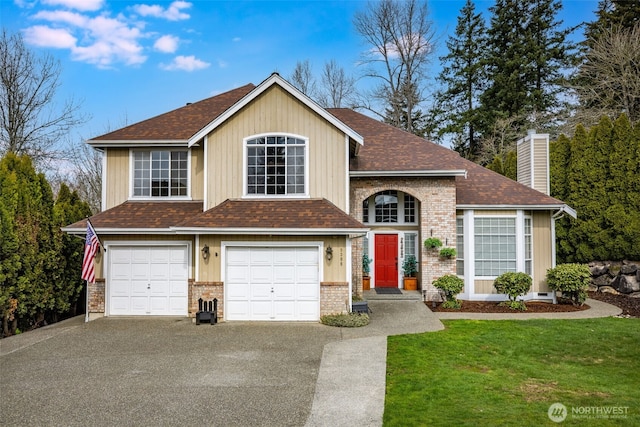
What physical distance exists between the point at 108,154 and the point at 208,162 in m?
3.95

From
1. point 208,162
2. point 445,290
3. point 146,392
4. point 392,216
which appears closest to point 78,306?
point 208,162

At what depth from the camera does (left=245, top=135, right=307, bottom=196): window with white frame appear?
526 inches

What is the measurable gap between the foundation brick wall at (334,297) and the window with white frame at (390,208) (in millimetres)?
4673

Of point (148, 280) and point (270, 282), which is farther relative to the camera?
point (148, 280)

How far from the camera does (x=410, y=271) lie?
15.9 metres

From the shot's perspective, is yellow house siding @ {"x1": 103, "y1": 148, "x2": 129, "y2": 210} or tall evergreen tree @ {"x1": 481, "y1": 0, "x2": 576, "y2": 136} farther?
tall evergreen tree @ {"x1": 481, "y1": 0, "x2": 576, "y2": 136}

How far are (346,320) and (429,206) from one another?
216 inches

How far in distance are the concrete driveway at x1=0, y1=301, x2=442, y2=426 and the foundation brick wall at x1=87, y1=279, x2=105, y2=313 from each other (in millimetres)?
1076

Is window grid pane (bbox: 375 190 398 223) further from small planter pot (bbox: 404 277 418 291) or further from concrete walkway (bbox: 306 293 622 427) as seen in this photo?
concrete walkway (bbox: 306 293 622 427)

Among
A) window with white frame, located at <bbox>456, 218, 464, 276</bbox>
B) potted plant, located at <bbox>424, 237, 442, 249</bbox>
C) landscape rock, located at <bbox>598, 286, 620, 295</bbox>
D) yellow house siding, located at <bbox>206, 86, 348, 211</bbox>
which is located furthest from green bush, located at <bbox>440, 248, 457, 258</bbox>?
landscape rock, located at <bbox>598, 286, 620, 295</bbox>

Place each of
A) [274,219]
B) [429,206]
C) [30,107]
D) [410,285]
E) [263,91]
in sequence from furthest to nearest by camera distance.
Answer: [30,107] → [410,285] → [429,206] → [263,91] → [274,219]

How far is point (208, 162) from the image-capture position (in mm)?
13391

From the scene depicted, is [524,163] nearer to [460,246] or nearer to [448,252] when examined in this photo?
[460,246]

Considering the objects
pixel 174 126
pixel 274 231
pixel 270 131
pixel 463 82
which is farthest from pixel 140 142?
pixel 463 82
